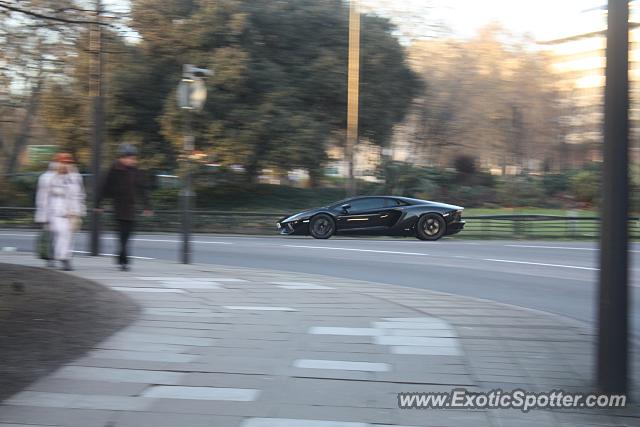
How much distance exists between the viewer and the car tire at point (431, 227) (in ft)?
65.0

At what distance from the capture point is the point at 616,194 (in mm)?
4742

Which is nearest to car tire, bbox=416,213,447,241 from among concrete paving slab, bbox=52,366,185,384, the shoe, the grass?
the shoe

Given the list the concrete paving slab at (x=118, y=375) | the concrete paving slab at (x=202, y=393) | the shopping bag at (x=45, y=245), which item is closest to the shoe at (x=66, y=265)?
the shopping bag at (x=45, y=245)

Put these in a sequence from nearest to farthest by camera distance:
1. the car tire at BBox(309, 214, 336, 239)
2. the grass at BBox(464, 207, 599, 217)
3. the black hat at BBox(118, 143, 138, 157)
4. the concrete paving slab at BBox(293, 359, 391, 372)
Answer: the concrete paving slab at BBox(293, 359, 391, 372), the black hat at BBox(118, 143, 138, 157), the car tire at BBox(309, 214, 336, 239), the grass at BBox(464, 207, 599, 217)

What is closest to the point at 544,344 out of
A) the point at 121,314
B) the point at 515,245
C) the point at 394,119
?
the point at 121,314

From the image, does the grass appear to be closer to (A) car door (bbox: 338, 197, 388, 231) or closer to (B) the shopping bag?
(A) car door (bbox: 338, 197, 388, 231)

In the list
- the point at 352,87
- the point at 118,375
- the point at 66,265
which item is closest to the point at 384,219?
the point at 352,87

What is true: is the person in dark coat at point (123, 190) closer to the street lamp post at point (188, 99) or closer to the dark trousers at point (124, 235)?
the dark trousers at point (124, 235)

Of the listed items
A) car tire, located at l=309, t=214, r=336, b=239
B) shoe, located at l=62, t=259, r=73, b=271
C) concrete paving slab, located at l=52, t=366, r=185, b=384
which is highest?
car tire, located at l=309, t=214, r=336, b=239

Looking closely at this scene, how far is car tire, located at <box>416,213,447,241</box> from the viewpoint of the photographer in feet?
65.0

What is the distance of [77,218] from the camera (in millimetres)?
11031

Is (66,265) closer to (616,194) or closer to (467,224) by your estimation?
(616,194)

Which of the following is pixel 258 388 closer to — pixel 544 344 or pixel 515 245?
pixel 544 344

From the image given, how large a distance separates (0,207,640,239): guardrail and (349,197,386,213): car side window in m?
3.39
